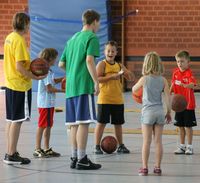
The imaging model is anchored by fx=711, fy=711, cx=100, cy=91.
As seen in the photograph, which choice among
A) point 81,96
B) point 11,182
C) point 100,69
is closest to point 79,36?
point 81,96

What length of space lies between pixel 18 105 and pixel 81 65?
1114mm

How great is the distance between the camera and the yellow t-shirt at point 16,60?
996cm

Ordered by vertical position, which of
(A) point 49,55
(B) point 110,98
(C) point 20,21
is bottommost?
(B) point 110,98

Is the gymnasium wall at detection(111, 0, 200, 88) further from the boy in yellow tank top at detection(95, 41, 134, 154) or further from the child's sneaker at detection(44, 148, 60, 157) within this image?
the child's sneaker at detection(44, 148, 60, 157)

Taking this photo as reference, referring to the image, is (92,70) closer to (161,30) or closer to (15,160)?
(15,160)

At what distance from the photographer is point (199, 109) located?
1869 cm

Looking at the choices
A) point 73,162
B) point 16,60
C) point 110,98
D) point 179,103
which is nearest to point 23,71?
point 16,60

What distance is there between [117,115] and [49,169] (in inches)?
81.7

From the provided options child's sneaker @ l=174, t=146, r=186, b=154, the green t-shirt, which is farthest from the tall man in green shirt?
child's sneaker @ l=174, t=146, r=186, b=154

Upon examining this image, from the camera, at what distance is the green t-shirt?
31.7ft

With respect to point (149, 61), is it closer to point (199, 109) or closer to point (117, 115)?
point (117, 115)

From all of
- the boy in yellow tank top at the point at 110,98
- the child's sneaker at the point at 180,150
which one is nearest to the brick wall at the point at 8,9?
the boy in yellow tank top at the point at 110,98

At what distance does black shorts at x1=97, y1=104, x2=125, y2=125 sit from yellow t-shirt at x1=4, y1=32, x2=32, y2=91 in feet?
5.38

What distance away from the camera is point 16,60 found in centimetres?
992
